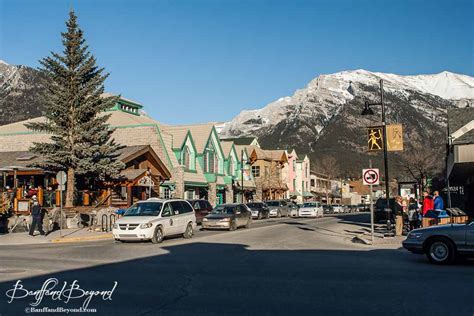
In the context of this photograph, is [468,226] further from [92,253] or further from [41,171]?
[41,171]

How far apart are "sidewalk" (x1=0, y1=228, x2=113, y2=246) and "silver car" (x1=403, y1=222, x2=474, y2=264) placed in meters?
15.2

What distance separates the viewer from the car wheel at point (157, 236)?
63.6ft

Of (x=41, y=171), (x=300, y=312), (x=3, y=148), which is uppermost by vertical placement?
(x=3, y=148)

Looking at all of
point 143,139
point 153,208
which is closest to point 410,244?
point 153,208

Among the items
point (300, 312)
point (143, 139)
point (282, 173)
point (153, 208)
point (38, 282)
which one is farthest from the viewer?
point (282, 173)

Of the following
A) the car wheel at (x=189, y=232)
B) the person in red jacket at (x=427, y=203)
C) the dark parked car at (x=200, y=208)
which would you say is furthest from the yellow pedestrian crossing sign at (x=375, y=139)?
the dark parked car at (x=200, y=208)

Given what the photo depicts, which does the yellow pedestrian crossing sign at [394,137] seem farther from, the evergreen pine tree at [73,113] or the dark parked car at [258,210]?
the dark parked car at [258,210]

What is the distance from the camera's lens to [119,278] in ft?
36.3

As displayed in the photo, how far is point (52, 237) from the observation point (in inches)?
942

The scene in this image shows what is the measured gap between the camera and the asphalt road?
324 inches

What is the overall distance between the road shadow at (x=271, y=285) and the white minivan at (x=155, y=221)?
395 cm

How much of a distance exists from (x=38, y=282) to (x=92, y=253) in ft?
19.3

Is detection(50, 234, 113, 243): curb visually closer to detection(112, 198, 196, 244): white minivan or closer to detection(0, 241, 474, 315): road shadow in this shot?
detection(112, 198, 196, 244): white minivan

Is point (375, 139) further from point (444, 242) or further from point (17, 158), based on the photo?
point (17, 158)
